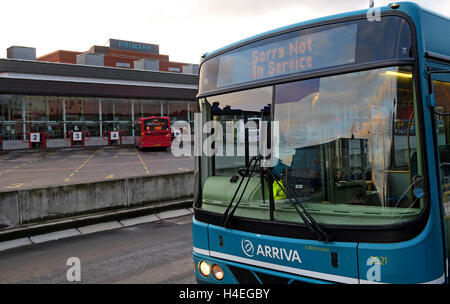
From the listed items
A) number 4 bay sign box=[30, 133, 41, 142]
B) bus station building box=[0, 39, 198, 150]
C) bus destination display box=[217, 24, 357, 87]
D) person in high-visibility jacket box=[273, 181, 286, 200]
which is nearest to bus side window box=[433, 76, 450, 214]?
bus destination display box=[217, 24, 357, 87]

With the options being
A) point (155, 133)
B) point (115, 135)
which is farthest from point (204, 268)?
point (115, 135)

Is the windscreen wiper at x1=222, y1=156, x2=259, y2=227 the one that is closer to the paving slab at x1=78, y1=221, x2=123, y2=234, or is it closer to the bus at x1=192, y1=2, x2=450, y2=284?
the bus at x1=192, y1=2, x2=450, y2=284

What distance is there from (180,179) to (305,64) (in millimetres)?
7623

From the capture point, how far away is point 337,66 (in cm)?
325

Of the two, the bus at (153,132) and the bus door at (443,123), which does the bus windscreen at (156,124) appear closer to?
the bus at (153,132)

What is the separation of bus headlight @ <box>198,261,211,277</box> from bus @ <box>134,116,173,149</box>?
98.4ft

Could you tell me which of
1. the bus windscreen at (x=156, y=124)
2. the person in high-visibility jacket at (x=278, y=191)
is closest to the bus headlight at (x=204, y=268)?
the person in high-visibility jacket at (x=278, y=191)

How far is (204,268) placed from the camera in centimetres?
391

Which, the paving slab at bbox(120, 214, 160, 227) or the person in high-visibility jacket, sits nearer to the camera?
the person in high-visibility jacket

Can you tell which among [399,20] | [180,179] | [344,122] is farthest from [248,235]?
[180,179]

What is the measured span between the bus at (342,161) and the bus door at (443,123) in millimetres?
17

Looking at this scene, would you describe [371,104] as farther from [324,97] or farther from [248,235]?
[248,235]

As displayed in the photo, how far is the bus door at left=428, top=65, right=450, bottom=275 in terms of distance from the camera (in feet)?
10.4
